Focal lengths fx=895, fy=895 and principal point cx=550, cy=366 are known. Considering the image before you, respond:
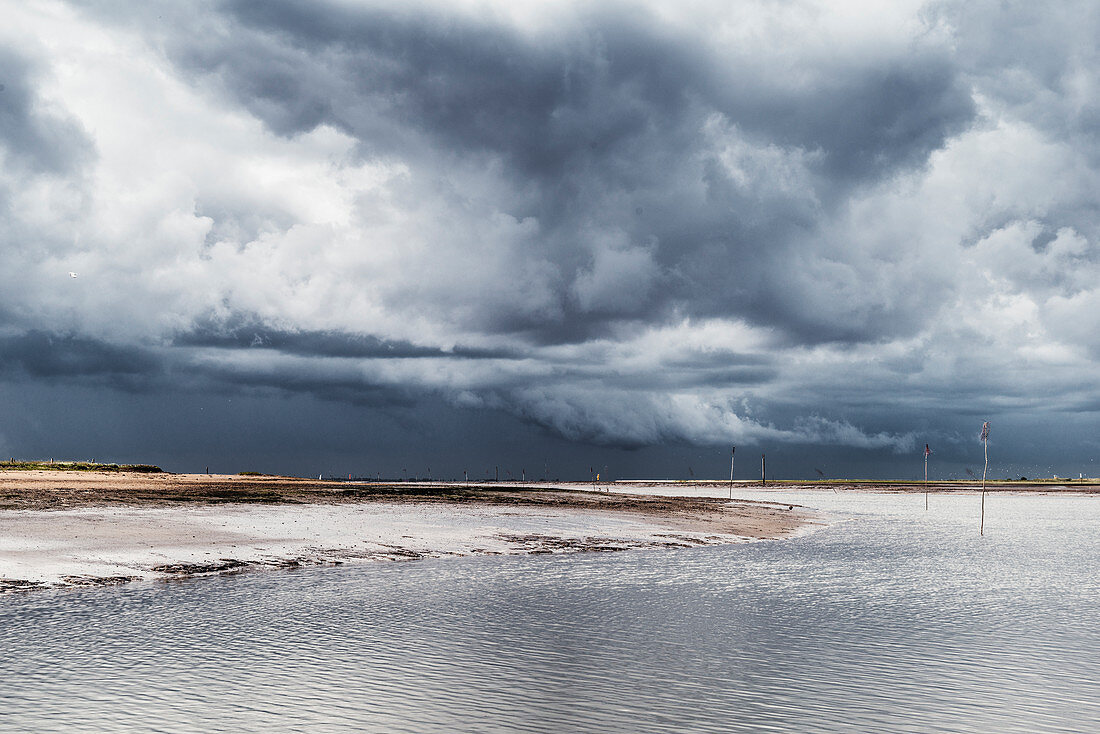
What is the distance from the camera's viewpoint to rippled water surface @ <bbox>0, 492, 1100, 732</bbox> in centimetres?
1455

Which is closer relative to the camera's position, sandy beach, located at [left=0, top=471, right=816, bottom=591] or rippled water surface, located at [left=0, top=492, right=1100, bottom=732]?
rippled water surface, located at [left=0, top=492, right=1100, bottom=732]

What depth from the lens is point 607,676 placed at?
17.5 metres

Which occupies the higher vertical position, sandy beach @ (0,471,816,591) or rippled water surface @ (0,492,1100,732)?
rippled water surface @ (0,492,1100,732)

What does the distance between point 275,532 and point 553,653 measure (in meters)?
27.7

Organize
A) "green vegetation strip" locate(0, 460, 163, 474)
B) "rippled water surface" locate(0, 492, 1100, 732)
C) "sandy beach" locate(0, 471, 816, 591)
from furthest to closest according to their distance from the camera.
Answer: "green vegetation strip" locate(0, 460, 163, 474), "sandy beach" locate(0, 471, 816, 591), "rippled water surface" locate(0, 492, 1100, 732)

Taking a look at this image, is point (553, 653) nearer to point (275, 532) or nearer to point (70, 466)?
point (275, 532)

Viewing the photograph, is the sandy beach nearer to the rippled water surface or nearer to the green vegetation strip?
the rippled water surface

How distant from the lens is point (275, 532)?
1722 inches

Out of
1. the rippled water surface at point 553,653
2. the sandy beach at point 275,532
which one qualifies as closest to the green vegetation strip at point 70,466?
the sandy beach at point 275,532

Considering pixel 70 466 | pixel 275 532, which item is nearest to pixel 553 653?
pixel 275 532

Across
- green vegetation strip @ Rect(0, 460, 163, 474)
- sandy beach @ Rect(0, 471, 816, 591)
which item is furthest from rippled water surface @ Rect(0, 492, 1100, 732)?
green vegetation strip @ Rect(0, 460, 163, 474)

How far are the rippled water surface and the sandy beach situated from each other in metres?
3.42

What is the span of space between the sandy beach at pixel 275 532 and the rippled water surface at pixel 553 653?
3418 mm

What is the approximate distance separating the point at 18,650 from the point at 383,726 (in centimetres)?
977
